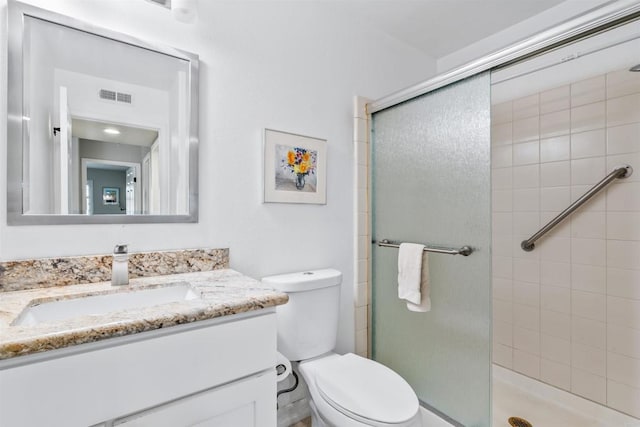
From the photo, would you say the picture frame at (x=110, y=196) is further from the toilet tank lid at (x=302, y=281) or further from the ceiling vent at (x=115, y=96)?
the toilet tank lid at (x=302, y=281)

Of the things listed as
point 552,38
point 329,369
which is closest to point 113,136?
point 329,369

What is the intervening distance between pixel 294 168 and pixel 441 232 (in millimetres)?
793

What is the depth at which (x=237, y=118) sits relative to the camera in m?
1.40

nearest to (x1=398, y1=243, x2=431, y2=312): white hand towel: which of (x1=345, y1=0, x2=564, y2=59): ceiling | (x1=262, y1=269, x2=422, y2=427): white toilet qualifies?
(x1=262, y1=269, x2=422, y2=427): white toilet

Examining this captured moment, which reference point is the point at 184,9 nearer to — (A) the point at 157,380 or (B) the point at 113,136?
(B) the point at 113,136

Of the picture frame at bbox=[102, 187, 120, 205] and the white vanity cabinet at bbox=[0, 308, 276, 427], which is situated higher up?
the picture frame at bbox=[102, 187, 120, 205]

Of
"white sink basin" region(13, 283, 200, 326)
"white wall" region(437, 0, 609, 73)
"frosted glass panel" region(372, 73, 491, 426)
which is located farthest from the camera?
"white wall" region(437, 0, 609, 73)

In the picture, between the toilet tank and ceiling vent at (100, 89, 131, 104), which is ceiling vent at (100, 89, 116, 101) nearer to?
ceiling vent at (100, 89, 131, 104)

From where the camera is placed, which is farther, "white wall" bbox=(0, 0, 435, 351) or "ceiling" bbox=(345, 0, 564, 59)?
"ceiling" bbox=(345, 0, 564, 59)

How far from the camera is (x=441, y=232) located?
1.50 meters

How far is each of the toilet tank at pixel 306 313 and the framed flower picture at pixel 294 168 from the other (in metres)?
0.40

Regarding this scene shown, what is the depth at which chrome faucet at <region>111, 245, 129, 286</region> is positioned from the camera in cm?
102

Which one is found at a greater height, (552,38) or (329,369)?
(552,38)

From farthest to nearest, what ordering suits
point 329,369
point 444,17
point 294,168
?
point 444,17 → point 294,168 → point 329,369
